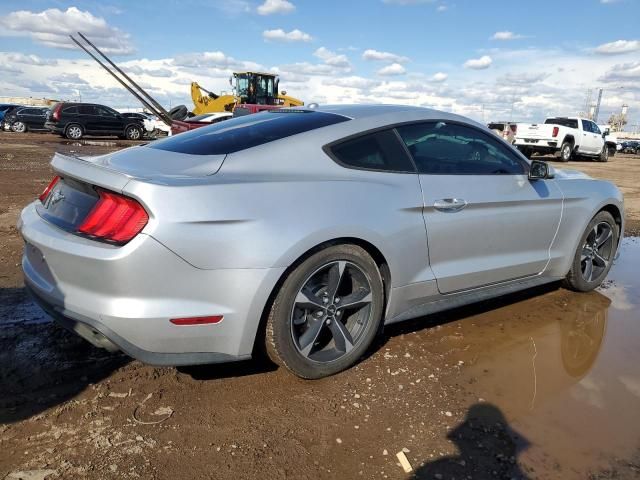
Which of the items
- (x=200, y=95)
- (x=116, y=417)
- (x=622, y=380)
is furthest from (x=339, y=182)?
(x=200, y=95)

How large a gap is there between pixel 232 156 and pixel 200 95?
84.2 feet

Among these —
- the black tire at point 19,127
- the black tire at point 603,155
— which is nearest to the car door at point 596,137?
the black tire at point 603,155

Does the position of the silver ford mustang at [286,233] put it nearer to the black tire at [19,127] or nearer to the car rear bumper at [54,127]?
the car rear bumper at [54,127]

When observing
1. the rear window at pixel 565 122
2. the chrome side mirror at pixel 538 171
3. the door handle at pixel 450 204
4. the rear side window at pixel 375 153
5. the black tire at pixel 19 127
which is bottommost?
the black tire at pixel 19 127

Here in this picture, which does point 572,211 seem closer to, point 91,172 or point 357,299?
point 357,299

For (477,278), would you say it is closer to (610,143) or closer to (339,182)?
(339,182)

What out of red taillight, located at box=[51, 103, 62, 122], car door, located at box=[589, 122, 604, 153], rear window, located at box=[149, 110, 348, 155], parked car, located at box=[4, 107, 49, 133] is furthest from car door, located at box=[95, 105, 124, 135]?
rear window, located at box=[149, 110, 348, 155]

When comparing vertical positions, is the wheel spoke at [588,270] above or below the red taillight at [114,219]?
below

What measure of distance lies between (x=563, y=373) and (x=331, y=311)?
1.51 metres

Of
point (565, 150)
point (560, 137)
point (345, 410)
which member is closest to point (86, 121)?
point (560, 137)

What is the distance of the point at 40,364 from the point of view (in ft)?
9.95

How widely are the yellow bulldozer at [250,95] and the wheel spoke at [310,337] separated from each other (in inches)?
→ 911

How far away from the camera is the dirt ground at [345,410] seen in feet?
7.56

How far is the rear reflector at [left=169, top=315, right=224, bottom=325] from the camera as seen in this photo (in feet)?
8.14
